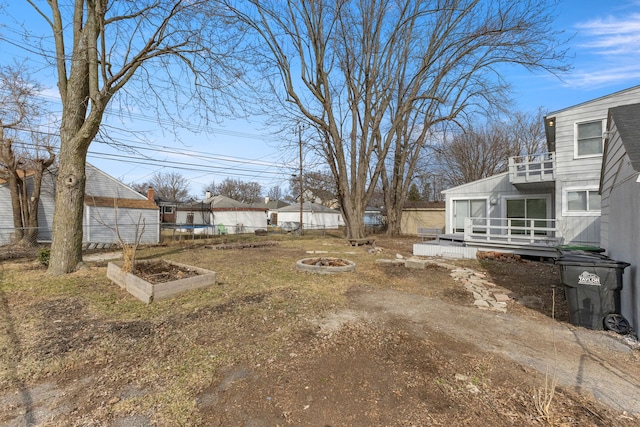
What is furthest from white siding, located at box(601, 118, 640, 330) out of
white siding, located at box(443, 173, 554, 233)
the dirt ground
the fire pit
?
white siding, located at box(443, 173, 554, 233)

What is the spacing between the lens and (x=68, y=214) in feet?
23.1

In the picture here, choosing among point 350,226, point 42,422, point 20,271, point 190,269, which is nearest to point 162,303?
point 190,269

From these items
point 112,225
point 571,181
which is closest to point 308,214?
point 112,225

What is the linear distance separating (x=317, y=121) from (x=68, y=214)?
10.4 meters

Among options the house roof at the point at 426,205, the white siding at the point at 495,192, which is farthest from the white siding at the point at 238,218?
the white siding at the point at 495,192

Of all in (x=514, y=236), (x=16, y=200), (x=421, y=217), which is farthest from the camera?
(x=421, y=217)

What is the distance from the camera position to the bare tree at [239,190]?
2352 inches

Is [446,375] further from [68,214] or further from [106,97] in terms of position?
[106,97]

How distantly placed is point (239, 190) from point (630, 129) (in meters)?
60.3

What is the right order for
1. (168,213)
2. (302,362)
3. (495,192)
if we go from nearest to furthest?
(302,362)
(495,192)
(168,213)

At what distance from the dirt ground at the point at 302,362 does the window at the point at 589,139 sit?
7.57m

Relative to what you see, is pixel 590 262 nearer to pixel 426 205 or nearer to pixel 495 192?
pixel 495 192

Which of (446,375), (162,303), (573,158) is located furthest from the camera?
(573,158)

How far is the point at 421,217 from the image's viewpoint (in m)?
24.9
